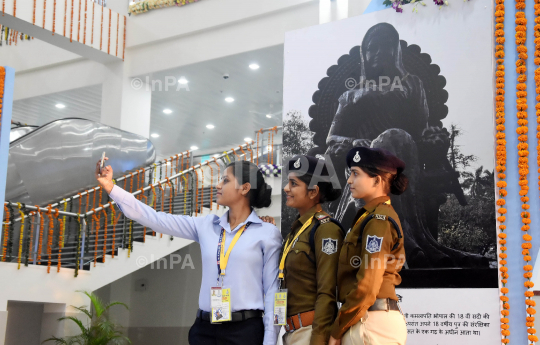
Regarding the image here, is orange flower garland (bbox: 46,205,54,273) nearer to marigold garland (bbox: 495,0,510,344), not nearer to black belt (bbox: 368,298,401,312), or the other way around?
marigold garland (bbox: 495,0,510,344)

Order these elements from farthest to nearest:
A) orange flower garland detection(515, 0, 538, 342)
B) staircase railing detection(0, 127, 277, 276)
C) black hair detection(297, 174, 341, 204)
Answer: staircase railing detection(0, 127, 277, 276)
orange flower garland detection(515, 0, 538, 342)
black hair detection(297, 174, 341, 204)

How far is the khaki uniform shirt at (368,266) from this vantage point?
235cm

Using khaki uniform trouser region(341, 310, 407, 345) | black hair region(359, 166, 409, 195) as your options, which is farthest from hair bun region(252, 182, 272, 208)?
khaki uniform trouser region(341, 310, 407, 345)

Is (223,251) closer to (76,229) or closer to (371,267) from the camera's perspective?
(371,267)

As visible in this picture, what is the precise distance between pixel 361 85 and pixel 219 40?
22.7ft

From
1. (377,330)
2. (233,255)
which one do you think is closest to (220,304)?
(233,255)

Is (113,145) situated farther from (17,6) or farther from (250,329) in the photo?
(250,329)

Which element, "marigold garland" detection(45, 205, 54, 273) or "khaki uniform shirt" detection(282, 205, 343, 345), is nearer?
"khaki uniform shirt" detection(282, 205, 343, 345)

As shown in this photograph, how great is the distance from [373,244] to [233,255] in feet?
2.60

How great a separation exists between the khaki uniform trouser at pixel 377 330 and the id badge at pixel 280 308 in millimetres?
345

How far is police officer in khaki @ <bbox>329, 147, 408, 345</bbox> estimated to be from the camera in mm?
2359

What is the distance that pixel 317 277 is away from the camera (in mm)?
2637

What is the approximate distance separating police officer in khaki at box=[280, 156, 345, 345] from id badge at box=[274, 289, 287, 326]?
0.12ft

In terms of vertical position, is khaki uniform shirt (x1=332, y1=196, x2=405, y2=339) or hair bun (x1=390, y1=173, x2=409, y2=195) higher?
hair bun (x1=390, y1=173, x2=409, y2=195)
